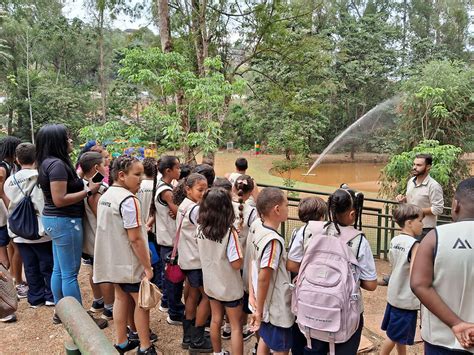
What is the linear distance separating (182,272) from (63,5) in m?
25.6

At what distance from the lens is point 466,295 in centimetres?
164

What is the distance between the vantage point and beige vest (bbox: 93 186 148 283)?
8.14 feet

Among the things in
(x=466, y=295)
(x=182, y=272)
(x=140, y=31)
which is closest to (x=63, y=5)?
(x=140, y=31)

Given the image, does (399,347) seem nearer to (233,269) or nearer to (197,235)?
(233,269)

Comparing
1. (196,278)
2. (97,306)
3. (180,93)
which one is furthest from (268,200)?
(180,93)

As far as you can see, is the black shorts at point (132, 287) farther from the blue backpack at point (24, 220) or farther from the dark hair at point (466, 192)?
the dark hair at point (466, 192)

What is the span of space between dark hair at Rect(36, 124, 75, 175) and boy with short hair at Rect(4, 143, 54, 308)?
0.46 metres

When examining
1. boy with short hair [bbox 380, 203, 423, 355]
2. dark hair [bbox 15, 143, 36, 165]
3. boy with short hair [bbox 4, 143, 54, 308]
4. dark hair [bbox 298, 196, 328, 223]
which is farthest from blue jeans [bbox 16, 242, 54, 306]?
boy with short hair [bbox 380, 203, 423, 355]

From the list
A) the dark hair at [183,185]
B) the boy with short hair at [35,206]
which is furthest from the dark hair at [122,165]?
the boy with short hair at [35,206]

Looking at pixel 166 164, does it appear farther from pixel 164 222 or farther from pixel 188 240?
pixel 188 240

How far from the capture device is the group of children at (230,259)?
204cm

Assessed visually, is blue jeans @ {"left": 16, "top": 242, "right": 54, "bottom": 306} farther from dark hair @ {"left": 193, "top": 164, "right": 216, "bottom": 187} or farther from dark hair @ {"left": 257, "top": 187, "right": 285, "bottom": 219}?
dark hair @ {"left": 257, "top": 187, "right": 285, "bottom": 219}

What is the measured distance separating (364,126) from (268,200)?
20638 mm

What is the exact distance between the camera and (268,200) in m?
2.23
